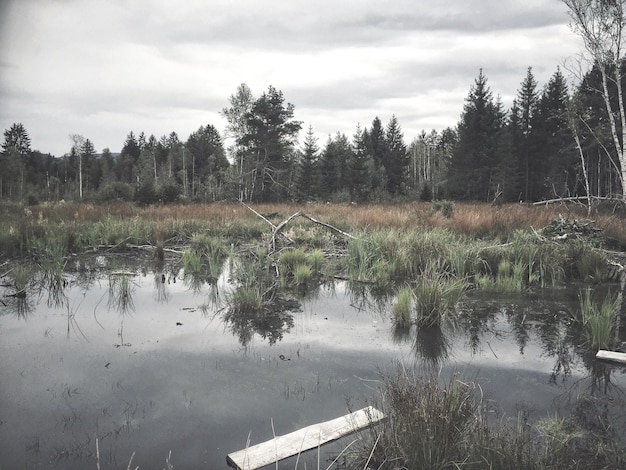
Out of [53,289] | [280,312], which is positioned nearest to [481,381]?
[280,312]

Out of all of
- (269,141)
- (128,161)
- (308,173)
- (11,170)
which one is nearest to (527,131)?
(308,173)

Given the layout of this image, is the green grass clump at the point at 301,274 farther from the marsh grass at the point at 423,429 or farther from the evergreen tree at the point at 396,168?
the evergreen tree at the point at 396,168

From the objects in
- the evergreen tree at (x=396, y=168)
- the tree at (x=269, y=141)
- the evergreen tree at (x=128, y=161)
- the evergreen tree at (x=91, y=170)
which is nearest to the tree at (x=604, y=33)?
the tree at (x=269, y=141)

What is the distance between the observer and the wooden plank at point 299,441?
2.64 meters

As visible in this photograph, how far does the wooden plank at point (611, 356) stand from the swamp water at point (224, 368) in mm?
91

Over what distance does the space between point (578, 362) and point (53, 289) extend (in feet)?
23.0

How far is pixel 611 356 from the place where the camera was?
4156 millimetres

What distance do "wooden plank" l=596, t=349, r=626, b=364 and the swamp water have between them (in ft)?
0.30

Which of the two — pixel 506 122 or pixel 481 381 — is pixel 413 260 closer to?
pixel 481 381

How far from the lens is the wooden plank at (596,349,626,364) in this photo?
13.5 feet

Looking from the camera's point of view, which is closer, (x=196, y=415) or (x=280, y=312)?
(x=196, y=415)

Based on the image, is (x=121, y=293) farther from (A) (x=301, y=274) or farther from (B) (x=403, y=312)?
(B) (x=403, y=312)

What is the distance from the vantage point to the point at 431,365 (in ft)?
13.6

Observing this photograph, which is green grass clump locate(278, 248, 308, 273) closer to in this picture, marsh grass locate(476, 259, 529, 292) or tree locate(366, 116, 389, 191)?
marsh grass locate(476, 259, 529, 292)
